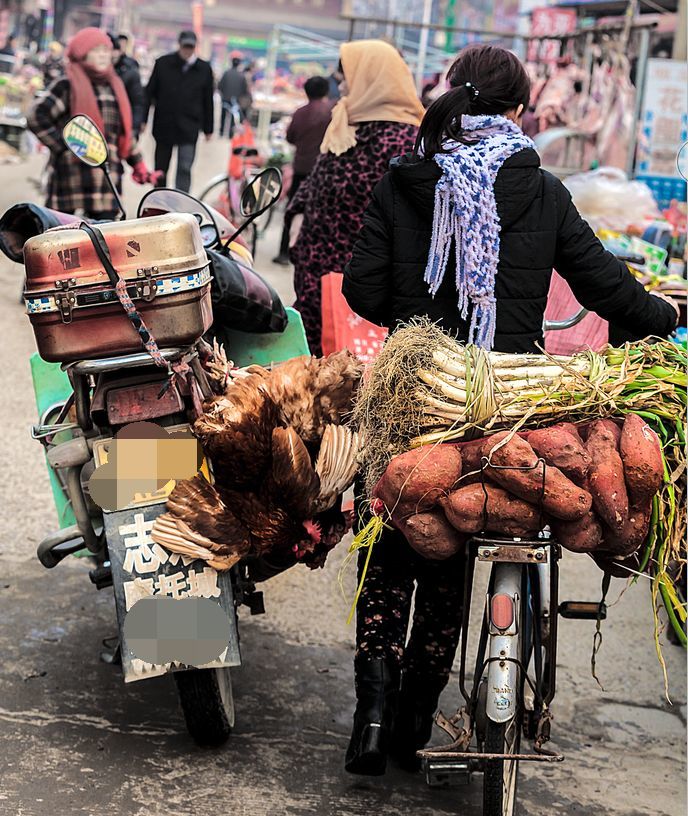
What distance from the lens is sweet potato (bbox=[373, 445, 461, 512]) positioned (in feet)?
8.37

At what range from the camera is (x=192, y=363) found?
126 inches

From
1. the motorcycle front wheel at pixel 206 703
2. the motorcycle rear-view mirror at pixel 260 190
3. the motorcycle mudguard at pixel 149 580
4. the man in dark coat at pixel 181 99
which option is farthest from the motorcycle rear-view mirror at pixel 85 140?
the man in dark coat at pixel 181 99

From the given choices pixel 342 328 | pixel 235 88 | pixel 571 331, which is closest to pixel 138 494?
pixel 342 328

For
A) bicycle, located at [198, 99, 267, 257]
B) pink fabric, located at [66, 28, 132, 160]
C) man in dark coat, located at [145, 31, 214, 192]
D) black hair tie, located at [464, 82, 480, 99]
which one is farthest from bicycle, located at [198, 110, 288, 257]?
black hair tie, located at [464, 82, 480, 99]

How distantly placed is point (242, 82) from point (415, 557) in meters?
22.4

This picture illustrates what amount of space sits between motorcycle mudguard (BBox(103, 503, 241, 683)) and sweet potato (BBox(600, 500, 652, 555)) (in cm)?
100

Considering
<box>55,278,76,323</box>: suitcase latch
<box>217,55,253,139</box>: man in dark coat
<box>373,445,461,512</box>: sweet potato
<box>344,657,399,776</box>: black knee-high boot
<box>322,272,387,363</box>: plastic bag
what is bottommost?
<box>217,55,253,139</box>: man in dark coat

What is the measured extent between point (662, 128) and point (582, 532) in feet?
25.1

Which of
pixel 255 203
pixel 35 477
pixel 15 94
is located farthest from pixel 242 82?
pixel 255 203

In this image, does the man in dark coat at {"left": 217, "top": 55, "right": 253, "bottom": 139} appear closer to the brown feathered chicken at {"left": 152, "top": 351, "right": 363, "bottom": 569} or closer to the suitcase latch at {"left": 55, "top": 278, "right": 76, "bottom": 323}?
the brown feathered chicken at {"left": 152, "top": 351, "right": 363, "bottom": 569}

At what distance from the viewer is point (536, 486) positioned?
251 centimetres

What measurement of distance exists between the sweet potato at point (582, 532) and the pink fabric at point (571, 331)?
1.68 metres

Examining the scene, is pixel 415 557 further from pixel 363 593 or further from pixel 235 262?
pixel 235 262

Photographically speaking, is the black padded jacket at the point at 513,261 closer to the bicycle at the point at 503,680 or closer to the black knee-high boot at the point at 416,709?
the bicycle at the point at 503,680
